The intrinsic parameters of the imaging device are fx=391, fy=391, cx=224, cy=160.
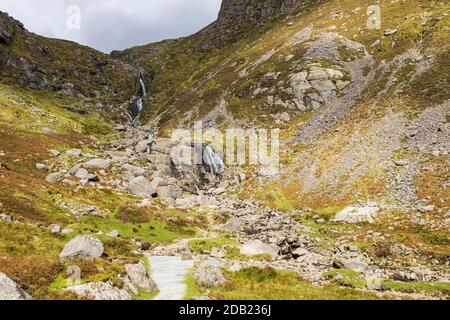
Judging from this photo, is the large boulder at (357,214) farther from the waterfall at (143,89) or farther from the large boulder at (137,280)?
the waterfall at (143,89)

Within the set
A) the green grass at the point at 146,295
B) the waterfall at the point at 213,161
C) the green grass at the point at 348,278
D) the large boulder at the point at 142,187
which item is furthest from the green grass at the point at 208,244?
the waterfall at the point at 213,161

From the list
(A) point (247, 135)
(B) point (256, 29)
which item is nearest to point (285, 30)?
(B) point (256, 29)

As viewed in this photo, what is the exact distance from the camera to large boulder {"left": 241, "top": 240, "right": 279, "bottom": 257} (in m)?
35.8

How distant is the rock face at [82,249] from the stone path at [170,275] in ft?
13.7

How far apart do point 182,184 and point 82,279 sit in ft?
147

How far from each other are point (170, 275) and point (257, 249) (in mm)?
12271

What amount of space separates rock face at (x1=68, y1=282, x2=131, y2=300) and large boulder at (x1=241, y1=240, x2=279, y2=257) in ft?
55.5

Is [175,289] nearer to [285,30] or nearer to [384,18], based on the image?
[384,18]

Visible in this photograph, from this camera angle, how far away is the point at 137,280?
22828 mm

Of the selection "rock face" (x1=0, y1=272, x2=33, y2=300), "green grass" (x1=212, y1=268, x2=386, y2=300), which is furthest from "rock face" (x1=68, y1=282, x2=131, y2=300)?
"green grass" (x1=212, y1=268, x2=386, y2=300)

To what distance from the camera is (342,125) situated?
229 ft

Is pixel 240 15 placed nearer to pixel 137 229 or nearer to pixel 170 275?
pixel 137 229

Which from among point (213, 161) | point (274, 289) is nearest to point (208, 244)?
point (274, 289)

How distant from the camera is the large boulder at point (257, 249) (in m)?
35.8
